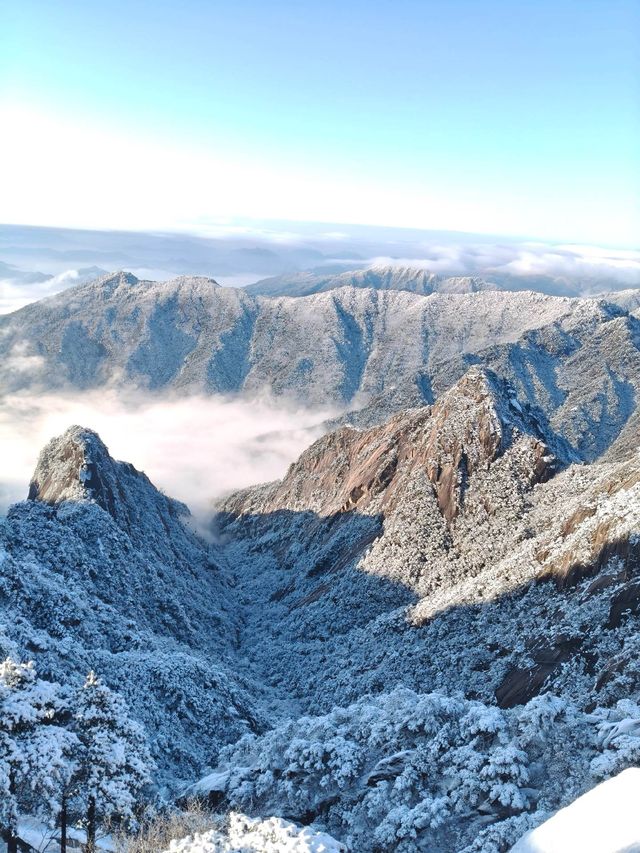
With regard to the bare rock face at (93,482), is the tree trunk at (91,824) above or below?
above

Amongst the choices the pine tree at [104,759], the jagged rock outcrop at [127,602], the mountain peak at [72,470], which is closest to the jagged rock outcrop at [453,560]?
the jagged rock outcrop at [127,602]

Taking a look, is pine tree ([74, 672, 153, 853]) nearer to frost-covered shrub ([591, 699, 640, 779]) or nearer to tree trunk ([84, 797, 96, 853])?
tree trunk ([84, 797, 96, 853])

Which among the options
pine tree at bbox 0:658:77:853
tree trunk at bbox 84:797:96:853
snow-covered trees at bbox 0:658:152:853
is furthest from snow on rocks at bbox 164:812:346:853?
pine tree at bbox 0:658:77:853

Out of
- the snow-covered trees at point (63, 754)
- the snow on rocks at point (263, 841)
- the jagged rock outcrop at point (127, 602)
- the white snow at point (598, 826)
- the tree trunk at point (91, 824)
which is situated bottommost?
the jagged rock outcrop at point (127, 602)

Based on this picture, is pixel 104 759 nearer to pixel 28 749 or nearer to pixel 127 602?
pixel 28 749

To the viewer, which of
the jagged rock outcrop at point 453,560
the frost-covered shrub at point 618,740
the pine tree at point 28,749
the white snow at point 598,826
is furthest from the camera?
the jagged rock outcrop at point 453,560

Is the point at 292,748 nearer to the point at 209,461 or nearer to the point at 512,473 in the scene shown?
the point at 512,473

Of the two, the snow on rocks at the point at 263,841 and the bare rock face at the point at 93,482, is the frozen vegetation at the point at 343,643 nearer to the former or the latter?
the snow on rocks at the point at 263,841

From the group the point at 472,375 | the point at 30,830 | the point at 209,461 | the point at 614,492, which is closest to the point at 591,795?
the point at 30,830

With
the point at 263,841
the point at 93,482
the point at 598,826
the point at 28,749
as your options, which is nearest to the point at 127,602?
the point at 93,482
